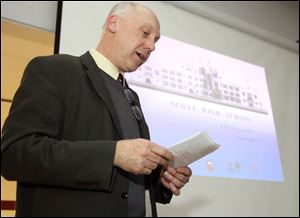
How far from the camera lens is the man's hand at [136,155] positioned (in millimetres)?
722

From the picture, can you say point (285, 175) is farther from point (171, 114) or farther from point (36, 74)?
point (36, 74)

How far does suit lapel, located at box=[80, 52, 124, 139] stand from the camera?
0.85 metres

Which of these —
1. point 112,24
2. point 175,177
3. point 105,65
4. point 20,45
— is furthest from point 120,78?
point 20,45

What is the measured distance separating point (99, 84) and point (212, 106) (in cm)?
142

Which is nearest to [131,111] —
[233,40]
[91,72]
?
[91,72]

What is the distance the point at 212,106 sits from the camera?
2.20m

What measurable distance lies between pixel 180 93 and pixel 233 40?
80 centimetres

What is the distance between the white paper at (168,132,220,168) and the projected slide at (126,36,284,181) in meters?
1.00

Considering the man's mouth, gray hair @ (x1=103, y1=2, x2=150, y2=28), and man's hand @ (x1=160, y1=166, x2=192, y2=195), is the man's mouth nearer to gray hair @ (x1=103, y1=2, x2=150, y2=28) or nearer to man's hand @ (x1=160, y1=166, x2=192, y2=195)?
gray hair @ (x1=103, y1=2, x2=150, y2=28)

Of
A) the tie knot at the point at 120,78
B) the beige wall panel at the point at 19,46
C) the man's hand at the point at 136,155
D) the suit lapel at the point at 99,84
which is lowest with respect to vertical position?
the man's hand at the point at 136,155

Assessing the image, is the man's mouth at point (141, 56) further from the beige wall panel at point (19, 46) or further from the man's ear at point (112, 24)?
the beige wall panel at point (19, 46)

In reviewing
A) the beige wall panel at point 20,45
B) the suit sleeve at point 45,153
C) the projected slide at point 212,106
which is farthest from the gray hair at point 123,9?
the beige wall panel at point 20,45

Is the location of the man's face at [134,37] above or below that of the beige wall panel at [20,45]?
below

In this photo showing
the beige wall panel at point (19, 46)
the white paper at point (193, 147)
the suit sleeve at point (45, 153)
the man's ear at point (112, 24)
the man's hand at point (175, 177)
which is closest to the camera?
the suit sleeve at point (45, 153)
